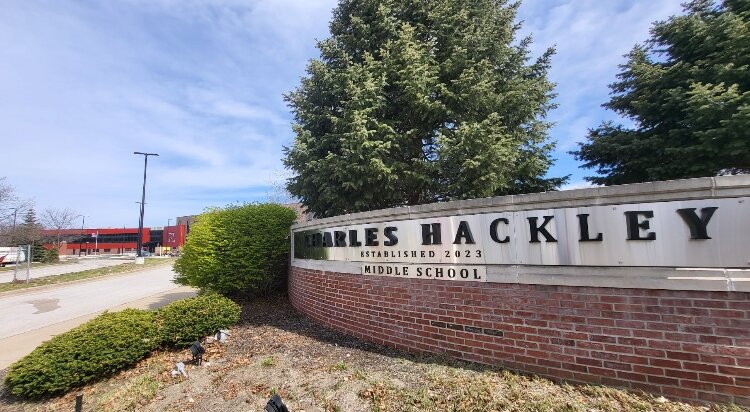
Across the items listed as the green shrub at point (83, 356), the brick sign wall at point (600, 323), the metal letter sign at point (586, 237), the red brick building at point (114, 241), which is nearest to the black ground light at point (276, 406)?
the brick sign wall at point (600, 323)

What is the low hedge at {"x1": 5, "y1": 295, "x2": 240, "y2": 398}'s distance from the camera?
5.52 meters

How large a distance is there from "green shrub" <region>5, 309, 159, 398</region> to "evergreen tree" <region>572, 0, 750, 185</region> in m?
10.3

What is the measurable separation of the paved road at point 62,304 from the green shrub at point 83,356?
2464mm

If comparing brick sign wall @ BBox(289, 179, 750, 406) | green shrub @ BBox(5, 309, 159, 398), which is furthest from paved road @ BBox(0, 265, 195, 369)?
brick sign wall @ BBox(289, 179, 750, 406)

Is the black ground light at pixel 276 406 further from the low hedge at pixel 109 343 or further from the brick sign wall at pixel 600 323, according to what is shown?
the low hedge at pixel 109 343

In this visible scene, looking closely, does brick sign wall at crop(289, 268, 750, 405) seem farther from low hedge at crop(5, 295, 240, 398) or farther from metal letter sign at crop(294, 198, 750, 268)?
low hedge at crop(5, 295, 240, 398)

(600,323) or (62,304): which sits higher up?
(600,323)

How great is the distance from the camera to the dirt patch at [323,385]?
3740 mm

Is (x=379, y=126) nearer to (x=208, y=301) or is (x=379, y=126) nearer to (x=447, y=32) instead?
(x=447, y=32)

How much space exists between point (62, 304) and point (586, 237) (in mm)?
16628

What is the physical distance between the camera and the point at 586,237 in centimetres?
403

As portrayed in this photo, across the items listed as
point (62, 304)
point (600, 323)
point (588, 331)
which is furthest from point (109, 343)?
point (62, 304)

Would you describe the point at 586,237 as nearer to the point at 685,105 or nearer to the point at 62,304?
the point at 685,105

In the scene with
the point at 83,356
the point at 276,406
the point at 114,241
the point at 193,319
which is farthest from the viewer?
the point at 114,241
